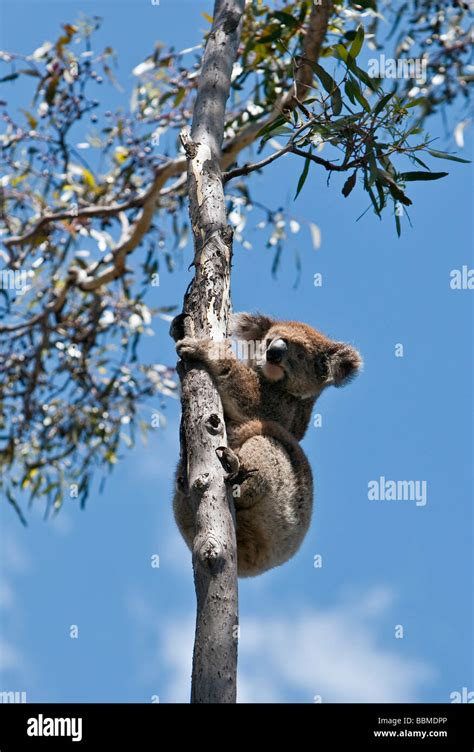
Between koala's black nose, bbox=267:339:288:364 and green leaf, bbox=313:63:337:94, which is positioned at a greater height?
green leaf, bbox=313:63:337:94

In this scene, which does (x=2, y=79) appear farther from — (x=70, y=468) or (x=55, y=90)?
(x=70, y=468)

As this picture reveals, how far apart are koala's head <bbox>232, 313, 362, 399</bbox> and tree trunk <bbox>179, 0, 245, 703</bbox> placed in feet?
3.28

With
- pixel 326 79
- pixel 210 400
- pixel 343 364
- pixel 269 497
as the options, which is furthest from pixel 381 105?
pixel 269 497

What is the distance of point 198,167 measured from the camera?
3568 mm

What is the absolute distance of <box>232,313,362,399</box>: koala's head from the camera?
4.35 metres

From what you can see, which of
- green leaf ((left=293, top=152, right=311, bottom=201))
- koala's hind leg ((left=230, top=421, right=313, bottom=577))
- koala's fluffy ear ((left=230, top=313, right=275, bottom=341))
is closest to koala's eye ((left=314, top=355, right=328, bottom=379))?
koala's fluffy ear ((left=230, top=313, right=275, bottom=341))

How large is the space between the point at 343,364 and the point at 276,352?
46cm

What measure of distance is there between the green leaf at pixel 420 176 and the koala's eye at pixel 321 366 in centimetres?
103

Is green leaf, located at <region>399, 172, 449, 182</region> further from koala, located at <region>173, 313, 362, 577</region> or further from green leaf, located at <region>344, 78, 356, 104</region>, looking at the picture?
koala, located at <region>173, 313, 362, 577</region>

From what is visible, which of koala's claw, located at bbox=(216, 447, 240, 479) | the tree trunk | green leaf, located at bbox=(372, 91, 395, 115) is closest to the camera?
the tree trunk

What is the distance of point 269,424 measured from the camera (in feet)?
13.1

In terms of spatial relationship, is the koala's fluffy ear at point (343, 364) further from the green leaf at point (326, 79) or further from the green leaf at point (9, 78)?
the green leaf at point (9, 78)

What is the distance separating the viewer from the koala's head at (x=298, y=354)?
14.3ft
